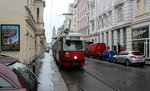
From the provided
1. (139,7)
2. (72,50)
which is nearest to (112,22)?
(139,7)

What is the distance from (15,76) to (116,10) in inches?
1458

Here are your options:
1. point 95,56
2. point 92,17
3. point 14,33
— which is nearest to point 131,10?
point 95,56

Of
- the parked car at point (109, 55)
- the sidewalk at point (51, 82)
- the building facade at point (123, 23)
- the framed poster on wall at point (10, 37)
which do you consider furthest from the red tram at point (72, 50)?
the building facade at point (123, 23)

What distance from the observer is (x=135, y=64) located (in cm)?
2475

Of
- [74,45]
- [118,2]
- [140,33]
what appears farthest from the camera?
[118,2]

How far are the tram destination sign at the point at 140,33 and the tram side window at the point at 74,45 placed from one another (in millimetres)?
13560

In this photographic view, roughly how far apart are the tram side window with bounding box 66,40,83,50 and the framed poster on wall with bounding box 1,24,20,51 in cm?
385

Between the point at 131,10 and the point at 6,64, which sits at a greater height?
the point at 131,10

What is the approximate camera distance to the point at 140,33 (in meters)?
30.1

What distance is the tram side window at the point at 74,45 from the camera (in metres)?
17.8

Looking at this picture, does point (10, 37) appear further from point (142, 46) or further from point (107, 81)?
point (142, 46)

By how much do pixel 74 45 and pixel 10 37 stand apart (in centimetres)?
495

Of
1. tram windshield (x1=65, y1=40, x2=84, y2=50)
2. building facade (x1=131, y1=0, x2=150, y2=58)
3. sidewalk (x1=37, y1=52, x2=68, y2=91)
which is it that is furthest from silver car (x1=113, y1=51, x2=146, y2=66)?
sidewalk (x1=37, y1=52, x2=68, y2=91)

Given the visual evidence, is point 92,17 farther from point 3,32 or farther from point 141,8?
point 3,32
